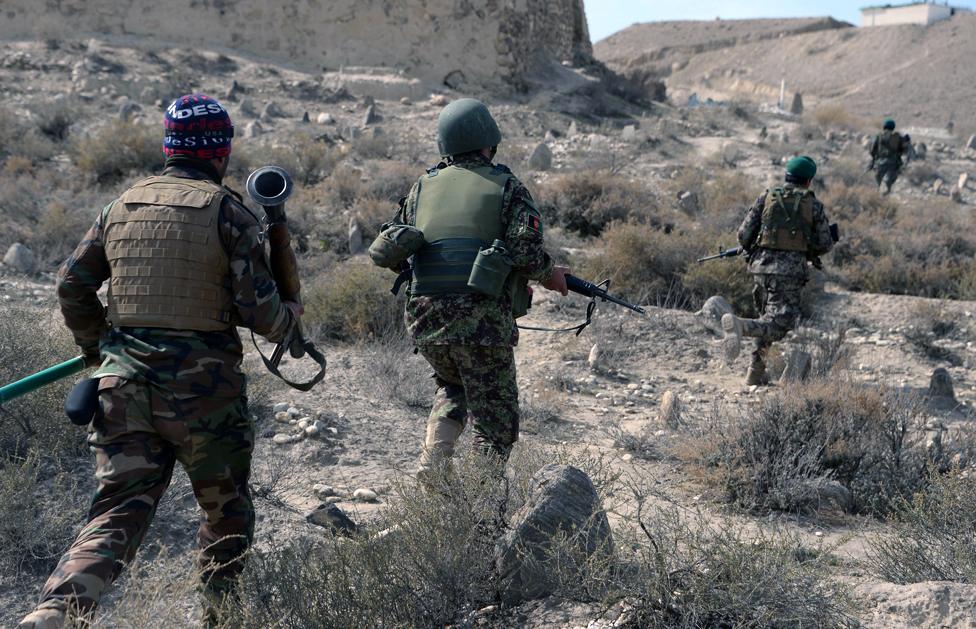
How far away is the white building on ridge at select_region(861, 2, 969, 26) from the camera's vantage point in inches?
1977

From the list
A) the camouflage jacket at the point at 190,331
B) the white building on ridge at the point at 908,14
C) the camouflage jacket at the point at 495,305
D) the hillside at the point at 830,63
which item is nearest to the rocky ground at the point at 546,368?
the camouflage jacket at the point at 190,331

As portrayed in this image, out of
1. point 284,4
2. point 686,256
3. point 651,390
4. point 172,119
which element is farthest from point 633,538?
point 284,4

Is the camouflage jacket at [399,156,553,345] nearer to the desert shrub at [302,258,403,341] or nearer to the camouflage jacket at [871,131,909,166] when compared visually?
the desert shrub at [302,258,403,341]

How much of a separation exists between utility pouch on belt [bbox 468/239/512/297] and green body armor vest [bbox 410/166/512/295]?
0.06 m

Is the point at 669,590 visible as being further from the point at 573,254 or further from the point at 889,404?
the point at 573,254

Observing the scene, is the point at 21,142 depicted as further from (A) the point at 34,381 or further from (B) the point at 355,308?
(A) the point at 34,381

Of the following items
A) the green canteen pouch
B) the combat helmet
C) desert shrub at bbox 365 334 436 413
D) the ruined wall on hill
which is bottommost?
desert shrub at bbox 365 334 436 413

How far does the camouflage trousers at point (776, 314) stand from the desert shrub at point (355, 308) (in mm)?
2667

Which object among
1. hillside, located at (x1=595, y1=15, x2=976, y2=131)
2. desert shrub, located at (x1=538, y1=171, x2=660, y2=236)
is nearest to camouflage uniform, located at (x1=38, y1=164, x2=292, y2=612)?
desert shrub, located at (x1=538, y1=171, x2=660, y2=236)

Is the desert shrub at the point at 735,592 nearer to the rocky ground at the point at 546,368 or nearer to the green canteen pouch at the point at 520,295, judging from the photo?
the rocky ground at the point at 546,368

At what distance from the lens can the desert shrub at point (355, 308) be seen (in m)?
6.27

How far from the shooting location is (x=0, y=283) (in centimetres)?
656

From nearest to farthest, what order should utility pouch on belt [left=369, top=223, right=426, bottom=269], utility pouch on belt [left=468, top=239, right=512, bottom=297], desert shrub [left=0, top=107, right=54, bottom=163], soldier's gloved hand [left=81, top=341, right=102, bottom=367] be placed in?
soldier's gloved hand [left=81, top=341, right=102, bottom=367] < utility pouch on belt [left=468, top=239, right=512, bottom=297] < utility pouch on belt [left=369, top=223, right=426, bottom=269] < desert shrub [left=0, top=107, right=54, bottom=163]

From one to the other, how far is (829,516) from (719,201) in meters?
6.95
